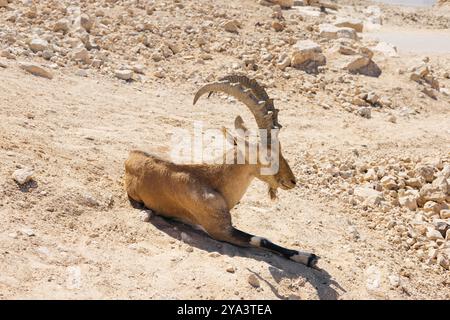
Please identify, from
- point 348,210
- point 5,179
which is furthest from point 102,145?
point 348,210

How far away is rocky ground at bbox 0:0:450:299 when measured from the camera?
19.0ft

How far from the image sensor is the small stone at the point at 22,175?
645 centimetres

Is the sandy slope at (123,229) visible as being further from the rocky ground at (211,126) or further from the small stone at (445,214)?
the small stone at (445,214)

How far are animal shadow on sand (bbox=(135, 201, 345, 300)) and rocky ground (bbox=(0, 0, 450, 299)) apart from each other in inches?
0.9

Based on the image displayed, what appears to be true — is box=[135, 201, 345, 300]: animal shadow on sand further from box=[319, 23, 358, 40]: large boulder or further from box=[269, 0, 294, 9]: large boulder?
box=[269, 0, 294, 9]: large boulder

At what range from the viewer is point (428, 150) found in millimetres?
10695

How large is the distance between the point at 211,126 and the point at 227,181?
14.2 feet

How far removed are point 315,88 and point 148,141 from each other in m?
5.56

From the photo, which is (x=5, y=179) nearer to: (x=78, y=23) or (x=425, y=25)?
(x=78, y=23)

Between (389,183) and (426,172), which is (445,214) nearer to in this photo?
(389,183)

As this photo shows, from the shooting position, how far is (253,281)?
5672 millimetres

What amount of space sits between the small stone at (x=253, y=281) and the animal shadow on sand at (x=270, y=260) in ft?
0.35

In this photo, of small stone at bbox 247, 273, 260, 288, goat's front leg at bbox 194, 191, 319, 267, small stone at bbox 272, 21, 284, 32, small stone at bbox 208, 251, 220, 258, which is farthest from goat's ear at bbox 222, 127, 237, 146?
small stone at bbox 272, 21, 284, 32

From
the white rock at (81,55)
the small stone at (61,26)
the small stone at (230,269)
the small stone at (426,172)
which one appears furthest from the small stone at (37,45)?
the small stone at (230,269)
